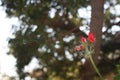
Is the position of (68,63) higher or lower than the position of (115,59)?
higher

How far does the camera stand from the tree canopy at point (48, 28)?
10359 millimetres

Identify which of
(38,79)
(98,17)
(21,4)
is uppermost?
(38,79)

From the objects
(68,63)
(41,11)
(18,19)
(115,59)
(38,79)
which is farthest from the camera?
(38,79)

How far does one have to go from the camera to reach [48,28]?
37.8 ft

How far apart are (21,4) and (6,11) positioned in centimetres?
76

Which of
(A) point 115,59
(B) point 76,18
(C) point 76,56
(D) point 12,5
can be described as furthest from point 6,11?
(A) point 115,59

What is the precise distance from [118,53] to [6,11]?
448 centimetres

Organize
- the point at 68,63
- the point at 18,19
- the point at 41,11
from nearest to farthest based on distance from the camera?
the point at 41,11, the point at 18,19, the point at 68,63

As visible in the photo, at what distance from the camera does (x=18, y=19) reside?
39.6 feet

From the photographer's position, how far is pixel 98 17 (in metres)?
10.6

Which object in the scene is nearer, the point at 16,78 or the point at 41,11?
the point at 41,11

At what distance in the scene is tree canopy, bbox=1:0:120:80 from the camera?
34.0 ft

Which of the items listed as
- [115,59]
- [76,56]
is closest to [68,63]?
[76,56]

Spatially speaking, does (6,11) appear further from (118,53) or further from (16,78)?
(118,53)
